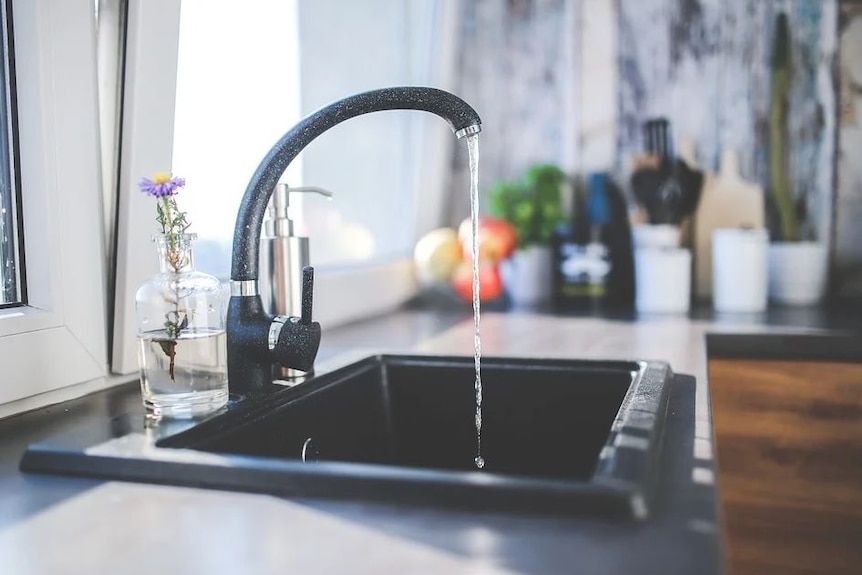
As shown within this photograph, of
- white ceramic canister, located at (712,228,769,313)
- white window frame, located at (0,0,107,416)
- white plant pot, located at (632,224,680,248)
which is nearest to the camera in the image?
white window frame, located at (0,0,107,416)

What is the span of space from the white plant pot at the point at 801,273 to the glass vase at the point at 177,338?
1501 millimetres

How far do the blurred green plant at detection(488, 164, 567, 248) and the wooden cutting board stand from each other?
1.07 feet

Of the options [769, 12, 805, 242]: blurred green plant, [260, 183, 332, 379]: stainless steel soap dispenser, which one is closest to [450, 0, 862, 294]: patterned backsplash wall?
[769, 12, 805, 242]: blurred green plant

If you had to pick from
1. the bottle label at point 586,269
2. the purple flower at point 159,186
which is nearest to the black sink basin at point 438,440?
the purple flower at point 159,186

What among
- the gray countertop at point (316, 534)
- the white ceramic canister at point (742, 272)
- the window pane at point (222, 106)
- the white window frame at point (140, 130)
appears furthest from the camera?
the white ceramic canister at point (742, 272)

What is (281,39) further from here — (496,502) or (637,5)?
(496,502)

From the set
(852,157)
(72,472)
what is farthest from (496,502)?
(852,157)

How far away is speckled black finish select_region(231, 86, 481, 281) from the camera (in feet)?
3.29

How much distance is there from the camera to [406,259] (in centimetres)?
219

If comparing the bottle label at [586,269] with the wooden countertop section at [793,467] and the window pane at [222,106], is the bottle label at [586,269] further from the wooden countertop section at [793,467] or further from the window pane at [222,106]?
the window pane at [222,106]

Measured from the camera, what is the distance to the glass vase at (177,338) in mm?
875

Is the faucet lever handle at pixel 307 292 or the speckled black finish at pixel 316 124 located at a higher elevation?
the speckled black finish at pixel 316 124

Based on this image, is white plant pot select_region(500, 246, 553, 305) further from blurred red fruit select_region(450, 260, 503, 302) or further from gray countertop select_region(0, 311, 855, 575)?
gray countertop select_region(0, 311, 855, 575)

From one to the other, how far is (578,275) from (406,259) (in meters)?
0.41
